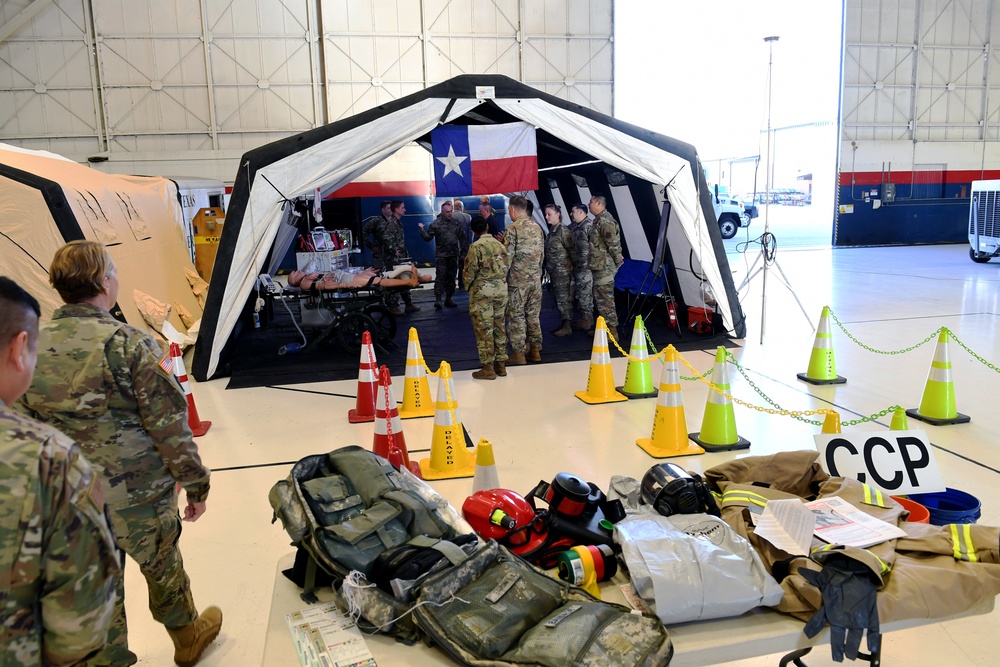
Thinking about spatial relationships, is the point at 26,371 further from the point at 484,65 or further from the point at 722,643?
the point at 484,65

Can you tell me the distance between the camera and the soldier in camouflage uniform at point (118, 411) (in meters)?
2.53

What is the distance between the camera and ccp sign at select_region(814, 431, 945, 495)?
330 centimetres

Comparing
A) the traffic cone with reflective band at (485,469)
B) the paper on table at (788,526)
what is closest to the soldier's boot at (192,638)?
the traffic cone with reflective band at (485,469)

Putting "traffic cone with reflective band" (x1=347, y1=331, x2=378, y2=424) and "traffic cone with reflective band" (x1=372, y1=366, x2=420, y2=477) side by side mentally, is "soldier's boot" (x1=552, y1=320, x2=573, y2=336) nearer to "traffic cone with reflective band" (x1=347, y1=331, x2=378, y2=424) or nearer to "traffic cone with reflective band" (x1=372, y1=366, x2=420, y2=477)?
"traffic cone with reflective band" (x1=347, y1=331, x2=378, y2=424)

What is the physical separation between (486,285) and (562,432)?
2.13 meters

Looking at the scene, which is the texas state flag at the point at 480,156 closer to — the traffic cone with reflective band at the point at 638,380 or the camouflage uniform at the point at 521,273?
the camouflage uniform at the point at 521,273

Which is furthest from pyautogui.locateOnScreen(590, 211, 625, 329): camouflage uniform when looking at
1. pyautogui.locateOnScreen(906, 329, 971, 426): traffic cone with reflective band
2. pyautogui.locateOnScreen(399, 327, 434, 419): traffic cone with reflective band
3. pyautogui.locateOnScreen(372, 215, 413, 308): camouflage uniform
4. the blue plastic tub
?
the blue plastic tub

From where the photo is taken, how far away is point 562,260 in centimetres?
1010

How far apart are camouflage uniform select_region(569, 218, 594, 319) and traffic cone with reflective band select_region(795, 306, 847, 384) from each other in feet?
11.0

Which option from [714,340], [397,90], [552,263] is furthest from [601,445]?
[397,90]

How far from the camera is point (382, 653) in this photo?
6.72ft

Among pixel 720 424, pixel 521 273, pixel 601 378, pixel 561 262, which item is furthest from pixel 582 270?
pixel 720 424

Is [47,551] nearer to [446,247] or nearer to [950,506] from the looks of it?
[950,506]

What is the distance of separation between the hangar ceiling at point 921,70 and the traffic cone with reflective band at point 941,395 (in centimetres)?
1640
